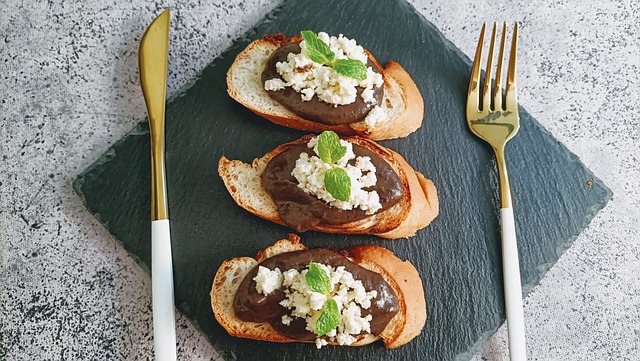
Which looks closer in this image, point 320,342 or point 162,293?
point 320,342

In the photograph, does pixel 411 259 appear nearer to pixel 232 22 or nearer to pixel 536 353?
pixel 536 353

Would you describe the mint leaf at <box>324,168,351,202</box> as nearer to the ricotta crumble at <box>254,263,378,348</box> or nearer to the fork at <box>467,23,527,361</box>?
the ricotta crumble at <box>254,263,378,348</box>

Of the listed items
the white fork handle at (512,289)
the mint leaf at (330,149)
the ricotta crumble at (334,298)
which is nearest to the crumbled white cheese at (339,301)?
the ricotta crumble at (334,298)

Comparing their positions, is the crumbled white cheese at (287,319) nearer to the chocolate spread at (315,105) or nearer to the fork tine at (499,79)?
the chocolate spread at (315,105)

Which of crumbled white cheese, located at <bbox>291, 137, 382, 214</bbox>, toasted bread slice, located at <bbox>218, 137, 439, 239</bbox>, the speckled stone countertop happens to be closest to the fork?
the speckled stone countertop

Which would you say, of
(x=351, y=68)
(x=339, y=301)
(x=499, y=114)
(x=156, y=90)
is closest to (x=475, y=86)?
(x=499, y=114)

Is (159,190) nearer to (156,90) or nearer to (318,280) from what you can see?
(156,90)
